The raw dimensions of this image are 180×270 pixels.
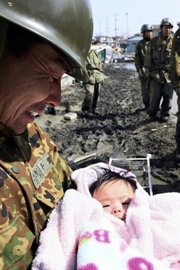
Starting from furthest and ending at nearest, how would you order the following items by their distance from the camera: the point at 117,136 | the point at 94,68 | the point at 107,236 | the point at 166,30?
1. the point at 94,68
2. the point at 166,30
3. the point at 117,136
4. the point at 107,236

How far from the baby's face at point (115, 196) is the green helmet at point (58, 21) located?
2.63 feet

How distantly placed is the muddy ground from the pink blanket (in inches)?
147

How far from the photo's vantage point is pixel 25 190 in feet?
4.89

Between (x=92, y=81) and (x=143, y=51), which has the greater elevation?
(x=143, y=51)

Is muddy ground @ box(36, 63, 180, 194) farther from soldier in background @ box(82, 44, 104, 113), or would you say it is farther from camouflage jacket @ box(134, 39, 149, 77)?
camouflage jacket @ box(134, 39, 149, 77)

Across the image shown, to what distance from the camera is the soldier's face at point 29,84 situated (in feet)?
4.58

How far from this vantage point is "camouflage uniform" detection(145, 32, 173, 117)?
9539 millimetres

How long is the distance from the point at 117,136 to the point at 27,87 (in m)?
7.29

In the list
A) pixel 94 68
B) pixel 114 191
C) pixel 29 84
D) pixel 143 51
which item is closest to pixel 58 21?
pixel 29 84

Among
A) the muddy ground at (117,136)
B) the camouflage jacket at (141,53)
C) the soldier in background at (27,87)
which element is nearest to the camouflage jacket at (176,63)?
the muddy ground at (117,136)

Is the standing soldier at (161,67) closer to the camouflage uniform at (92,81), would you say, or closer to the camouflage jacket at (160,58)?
the camouflage jacket at (160,58)

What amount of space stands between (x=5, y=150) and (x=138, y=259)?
664 mm

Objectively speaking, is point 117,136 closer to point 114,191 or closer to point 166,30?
point 166,30

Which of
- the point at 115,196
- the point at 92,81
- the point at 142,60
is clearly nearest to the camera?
the point at 115,196
